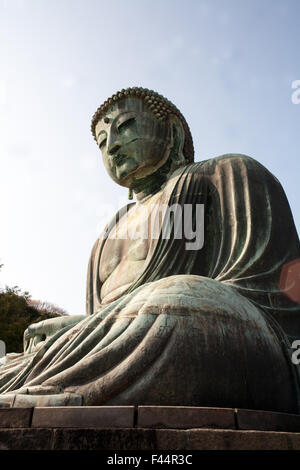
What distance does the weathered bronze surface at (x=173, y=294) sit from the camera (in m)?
2.76

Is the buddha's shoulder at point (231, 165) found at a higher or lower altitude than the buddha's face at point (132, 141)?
lower

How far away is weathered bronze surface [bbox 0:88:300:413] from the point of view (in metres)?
2.76

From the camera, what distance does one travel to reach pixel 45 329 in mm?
4531

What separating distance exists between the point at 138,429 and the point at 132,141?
12.9 feet

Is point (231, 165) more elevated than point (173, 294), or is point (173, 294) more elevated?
point (231, 165)

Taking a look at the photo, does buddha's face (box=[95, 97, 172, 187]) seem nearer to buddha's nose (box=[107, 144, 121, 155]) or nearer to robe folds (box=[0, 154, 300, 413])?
buddha's nose (box=[107, 144, 121, 155])

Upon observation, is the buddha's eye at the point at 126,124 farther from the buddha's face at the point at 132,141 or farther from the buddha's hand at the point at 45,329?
the buddha's hand at the point at 45,329

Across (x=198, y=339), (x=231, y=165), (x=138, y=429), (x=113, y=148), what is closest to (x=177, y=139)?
(x=113, y=148)

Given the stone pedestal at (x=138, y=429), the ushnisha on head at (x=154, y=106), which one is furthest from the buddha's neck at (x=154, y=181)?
the stone pedestal at (x=138, y=429)

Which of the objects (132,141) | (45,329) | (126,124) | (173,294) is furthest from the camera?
(126,124)

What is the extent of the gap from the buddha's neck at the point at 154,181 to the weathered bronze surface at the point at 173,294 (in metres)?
0.01

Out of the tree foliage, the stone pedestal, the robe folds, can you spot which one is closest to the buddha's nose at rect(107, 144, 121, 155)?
the robe folds

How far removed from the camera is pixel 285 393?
10.6 feet

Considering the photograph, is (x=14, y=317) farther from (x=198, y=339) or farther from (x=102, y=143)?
(x=198, y=339)
